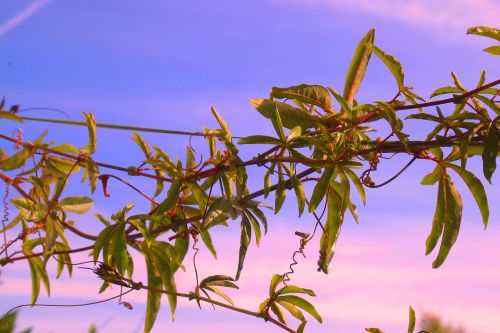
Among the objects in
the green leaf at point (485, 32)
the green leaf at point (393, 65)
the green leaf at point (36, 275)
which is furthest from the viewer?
the green leaf at point (36, 275)

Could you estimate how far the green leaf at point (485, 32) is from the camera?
4.98ft

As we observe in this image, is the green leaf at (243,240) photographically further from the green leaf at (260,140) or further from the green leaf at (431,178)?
the green leaf at (431,178)

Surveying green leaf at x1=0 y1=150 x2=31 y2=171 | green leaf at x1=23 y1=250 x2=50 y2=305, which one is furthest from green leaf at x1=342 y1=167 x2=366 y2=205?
green leaf at x1=23 y1=250 x2=50 y2=305

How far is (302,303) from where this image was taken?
188 centimetres

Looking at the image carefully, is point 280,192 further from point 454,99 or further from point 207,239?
point 454,99

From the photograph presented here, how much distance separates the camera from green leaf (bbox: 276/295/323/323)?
1875mm

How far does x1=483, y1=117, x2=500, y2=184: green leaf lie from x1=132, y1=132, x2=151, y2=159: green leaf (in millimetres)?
992

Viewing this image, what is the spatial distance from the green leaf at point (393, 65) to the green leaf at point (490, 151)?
0.80ft

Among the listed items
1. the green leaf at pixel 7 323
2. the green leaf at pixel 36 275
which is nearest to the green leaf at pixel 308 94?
the green leaf at pixel 7 323

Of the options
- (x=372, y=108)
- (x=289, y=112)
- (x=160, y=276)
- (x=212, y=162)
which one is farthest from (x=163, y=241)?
(x=372, y=108)

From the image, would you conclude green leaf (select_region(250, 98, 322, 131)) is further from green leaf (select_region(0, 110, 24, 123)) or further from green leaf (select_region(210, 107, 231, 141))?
green leaf (select_region(0, 110, 24, 123))

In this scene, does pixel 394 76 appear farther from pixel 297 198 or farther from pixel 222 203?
pixel 222 203

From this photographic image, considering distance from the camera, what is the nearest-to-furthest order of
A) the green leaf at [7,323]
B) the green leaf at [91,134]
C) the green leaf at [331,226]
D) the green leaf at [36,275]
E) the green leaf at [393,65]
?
the green leaf at [7,323]
the green leaf at [393,65]
the green leaf at [331,226]
the green leaf at [91,134]
the green leaf at [36,275]

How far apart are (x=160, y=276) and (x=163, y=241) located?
107 millimetres
